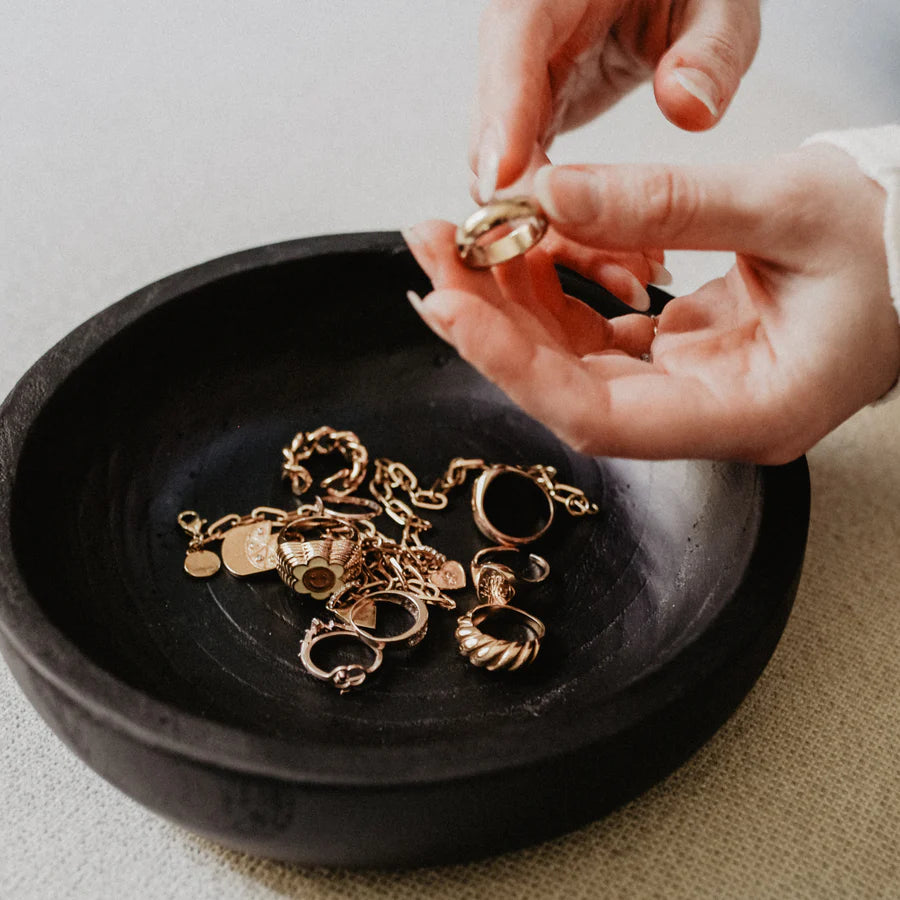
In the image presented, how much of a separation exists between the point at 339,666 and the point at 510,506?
0.25 metres

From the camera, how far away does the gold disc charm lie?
97cm

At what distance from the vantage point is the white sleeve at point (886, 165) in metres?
0.78

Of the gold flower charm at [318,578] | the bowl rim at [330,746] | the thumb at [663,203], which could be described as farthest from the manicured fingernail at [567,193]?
the gold flower charm at [318,578]

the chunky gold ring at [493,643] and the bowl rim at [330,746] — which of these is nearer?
the bowl rim at [330,746]

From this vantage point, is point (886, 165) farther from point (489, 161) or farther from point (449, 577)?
point (449, 577)

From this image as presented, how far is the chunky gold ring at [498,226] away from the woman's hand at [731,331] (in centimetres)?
2

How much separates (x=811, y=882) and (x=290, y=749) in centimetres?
42

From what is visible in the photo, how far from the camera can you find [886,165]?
31.1 inches

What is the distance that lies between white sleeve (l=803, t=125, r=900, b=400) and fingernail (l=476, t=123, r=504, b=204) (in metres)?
0.26

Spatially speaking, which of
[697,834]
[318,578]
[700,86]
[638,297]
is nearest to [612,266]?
[638,297]

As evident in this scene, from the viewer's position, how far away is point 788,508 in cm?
85

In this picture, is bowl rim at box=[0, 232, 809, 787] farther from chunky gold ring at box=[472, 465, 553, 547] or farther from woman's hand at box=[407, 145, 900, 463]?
chunky gold ring at box=[472, 465, 553, 547]

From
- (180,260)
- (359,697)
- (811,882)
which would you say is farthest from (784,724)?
(180,260)

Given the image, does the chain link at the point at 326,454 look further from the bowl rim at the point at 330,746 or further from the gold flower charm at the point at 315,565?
the bowl rim at the point at 330,746
